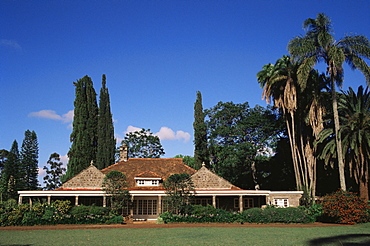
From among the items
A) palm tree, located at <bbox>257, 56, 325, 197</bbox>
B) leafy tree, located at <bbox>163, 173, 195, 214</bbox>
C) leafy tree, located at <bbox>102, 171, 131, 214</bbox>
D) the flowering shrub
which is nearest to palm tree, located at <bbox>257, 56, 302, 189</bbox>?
palm tree, located at <bbox>257, 56, 325, 197</bbox>

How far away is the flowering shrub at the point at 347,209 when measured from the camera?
70.8ft

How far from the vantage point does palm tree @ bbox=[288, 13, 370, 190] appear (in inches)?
→ 970

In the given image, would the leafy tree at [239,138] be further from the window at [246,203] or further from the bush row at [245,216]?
the bush row at [245,216]

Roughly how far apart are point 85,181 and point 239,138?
18084 mm

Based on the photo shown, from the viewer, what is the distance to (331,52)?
24875 millimetres

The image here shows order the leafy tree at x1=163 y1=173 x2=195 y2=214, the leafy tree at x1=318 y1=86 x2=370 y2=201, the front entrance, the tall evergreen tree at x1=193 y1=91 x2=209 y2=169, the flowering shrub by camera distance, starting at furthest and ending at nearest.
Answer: the tall evergreen tree at x1=193 y1=91 x2=209 y2=169, the front entrance, the leafy tree at x1=318 y1=86 x2=370 y2=201, the leafy tree at x1=163 y1=173 x2=195 y2=214, the flowering shrub

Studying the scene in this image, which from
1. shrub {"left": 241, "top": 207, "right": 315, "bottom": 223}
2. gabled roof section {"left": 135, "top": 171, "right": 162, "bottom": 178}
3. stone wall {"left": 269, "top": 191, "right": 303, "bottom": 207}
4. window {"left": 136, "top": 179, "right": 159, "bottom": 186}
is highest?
gabled roof section {"left": 135, "top": 171, "right": 162, "bottom": 178}

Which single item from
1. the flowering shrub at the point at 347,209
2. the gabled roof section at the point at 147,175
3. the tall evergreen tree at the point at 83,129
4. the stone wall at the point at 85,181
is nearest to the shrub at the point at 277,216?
the flowering shrub at the point at 347,209

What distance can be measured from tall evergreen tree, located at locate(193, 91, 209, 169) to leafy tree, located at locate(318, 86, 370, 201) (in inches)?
593

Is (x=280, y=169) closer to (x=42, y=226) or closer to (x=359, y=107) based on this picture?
(x=359, y=107)

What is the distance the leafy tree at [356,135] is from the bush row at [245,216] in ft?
19.3

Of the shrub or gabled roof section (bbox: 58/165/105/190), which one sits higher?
gabled roof section (bbox: 58/165/105/190)

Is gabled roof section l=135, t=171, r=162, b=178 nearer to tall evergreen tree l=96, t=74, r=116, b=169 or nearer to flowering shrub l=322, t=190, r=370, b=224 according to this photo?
tall evergreen tree l=96, t=74, r=116, b=169

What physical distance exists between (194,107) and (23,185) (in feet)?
78.9
